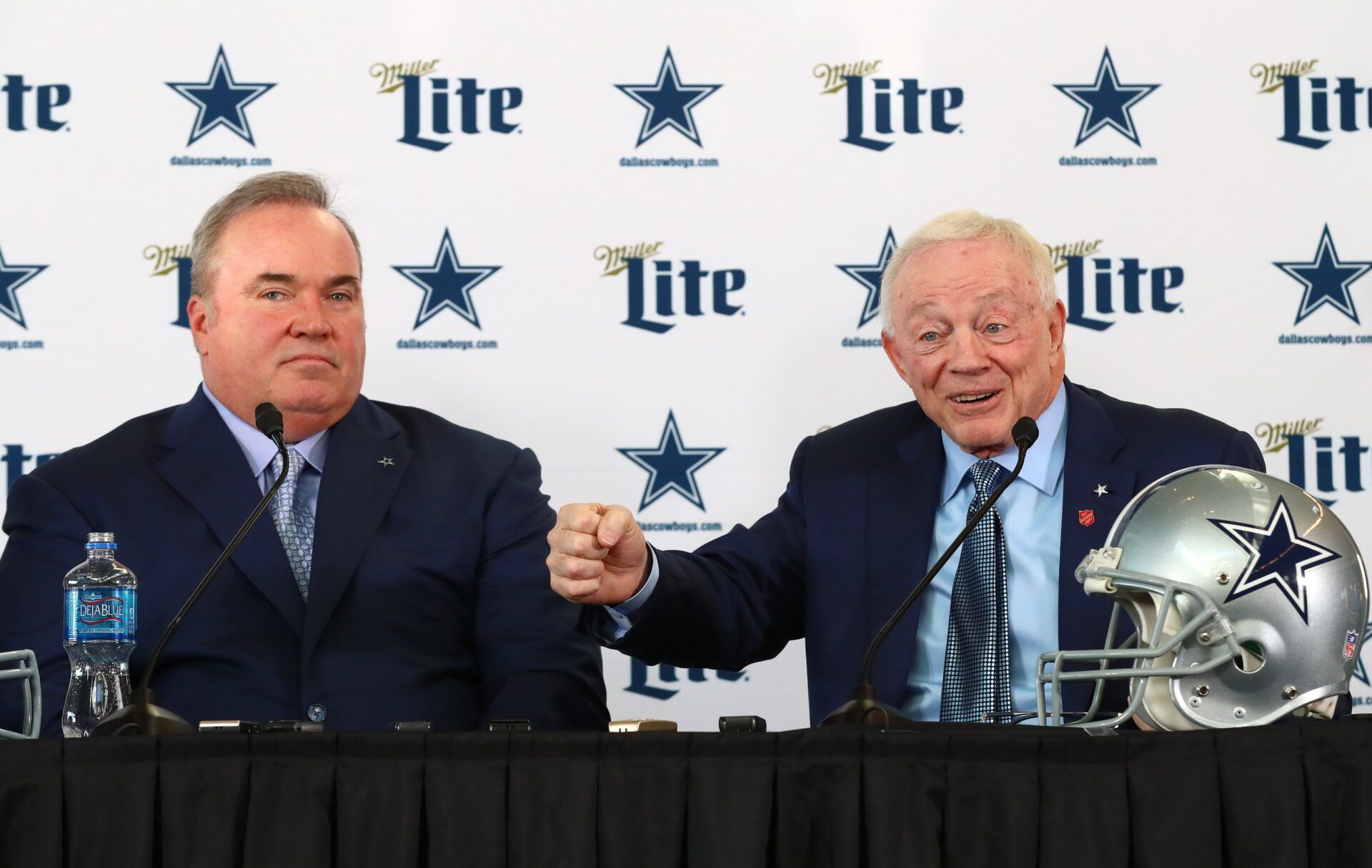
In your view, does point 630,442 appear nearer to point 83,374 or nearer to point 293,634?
point 293,634

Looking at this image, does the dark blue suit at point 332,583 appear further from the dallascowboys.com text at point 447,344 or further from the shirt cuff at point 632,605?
the dallascowboys.com text at point 447,344

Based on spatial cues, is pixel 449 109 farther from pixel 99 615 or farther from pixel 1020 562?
pixel 1020 562

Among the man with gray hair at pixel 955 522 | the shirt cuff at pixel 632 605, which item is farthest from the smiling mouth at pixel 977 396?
the shirt cuff at pixel 632 605

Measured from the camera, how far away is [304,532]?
3.05 meters

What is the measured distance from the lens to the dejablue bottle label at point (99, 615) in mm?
2568

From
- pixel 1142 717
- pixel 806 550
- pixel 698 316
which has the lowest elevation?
pixel 1142 717

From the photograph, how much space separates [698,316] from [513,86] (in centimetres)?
76

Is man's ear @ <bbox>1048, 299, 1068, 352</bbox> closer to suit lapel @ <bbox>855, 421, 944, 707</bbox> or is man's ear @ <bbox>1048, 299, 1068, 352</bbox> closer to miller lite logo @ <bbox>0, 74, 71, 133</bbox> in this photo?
suit lapel @ <bbox>855, 421, 944, 707</bbox>

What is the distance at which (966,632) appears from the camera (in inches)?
113

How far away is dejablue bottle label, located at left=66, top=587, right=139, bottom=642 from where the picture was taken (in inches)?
101

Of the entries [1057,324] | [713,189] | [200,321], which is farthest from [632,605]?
[713,189]

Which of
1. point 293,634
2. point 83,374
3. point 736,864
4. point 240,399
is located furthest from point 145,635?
point 736,864

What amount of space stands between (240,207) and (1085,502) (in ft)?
6.17

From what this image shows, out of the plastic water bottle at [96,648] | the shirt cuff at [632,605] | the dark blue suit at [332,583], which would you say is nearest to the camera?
the plastic water bottle at [96,648]
